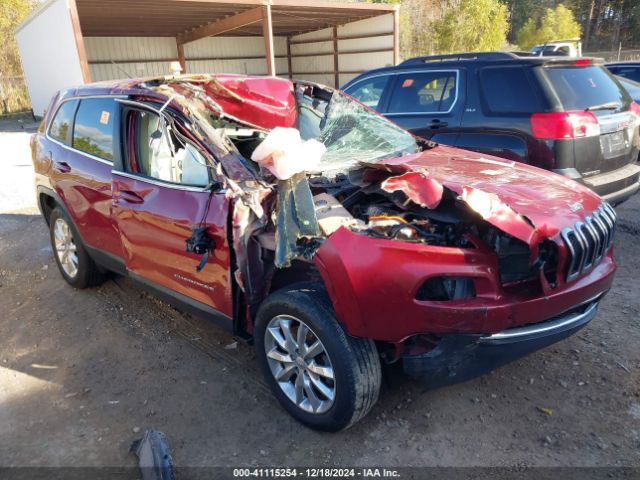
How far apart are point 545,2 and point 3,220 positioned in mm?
47563

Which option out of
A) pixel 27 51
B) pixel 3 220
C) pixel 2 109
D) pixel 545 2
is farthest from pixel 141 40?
pixel 545 2

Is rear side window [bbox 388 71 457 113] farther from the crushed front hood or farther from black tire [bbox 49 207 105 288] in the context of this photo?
black tire [bbox 49 207 105 288]

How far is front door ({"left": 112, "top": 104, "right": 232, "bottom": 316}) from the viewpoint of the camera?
296 centimetres

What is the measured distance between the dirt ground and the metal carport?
37.7 feet

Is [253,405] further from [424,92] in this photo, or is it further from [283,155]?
[424,92]

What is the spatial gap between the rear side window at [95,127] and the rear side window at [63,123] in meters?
0.13

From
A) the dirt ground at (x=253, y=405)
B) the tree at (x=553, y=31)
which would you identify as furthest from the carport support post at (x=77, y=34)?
the tree at (x=553, y=31)

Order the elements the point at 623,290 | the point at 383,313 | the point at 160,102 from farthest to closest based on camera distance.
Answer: the point at 623,290
the point at 160,102
the point at 383,313

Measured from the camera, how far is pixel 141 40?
22.0 metres

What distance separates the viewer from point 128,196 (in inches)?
139

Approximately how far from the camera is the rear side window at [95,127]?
12.6 feet

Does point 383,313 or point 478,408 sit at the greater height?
point 383,313

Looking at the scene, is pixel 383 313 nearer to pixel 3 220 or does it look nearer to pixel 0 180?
pixel 3 220

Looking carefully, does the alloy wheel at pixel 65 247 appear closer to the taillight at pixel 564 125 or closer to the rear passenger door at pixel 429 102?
the rear passenger door at pixel 429 102
